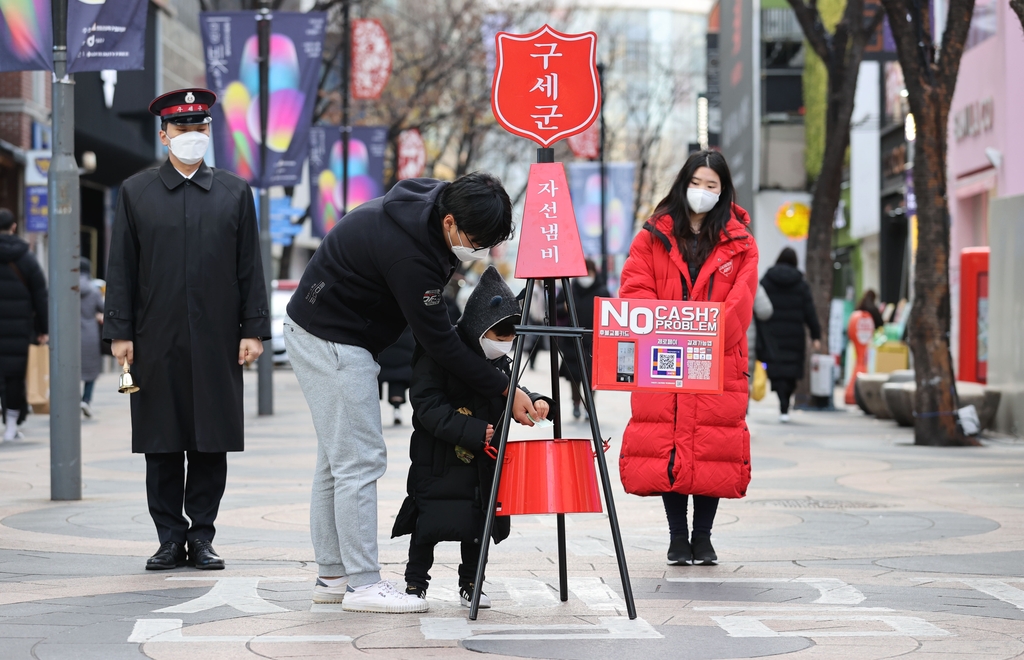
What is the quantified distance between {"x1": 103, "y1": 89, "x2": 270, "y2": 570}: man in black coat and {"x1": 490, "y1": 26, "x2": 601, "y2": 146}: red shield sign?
1.59 m

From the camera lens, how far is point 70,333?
996 centimetres

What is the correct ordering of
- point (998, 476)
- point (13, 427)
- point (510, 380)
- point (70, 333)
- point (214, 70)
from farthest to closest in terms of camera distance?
point (214, 70), point (13, 427), point (998, 476), point (70, 333), point (510, 380)

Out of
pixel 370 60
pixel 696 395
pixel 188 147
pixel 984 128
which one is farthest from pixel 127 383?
pixel 370 60

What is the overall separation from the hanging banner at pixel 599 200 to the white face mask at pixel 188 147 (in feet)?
96.0

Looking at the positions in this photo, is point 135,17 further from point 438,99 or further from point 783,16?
point 783,16

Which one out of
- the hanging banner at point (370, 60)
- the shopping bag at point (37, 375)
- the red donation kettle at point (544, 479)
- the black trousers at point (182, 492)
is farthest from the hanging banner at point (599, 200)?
the red donation kettle at point (544, 479)

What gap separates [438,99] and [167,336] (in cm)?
3255

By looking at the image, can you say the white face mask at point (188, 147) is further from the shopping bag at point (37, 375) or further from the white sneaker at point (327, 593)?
A: the shopping bag at point (37, 375)

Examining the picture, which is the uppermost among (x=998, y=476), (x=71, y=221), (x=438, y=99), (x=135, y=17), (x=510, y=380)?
(x=438, y=99)

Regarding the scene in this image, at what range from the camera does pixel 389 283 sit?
5.72 m

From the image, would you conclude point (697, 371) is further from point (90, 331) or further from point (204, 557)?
point (90, 331)

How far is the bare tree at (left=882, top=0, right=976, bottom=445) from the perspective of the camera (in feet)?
49.9

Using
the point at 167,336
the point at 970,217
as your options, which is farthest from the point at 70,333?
the point at 970,217

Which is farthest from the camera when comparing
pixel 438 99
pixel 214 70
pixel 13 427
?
pixel 438 99
